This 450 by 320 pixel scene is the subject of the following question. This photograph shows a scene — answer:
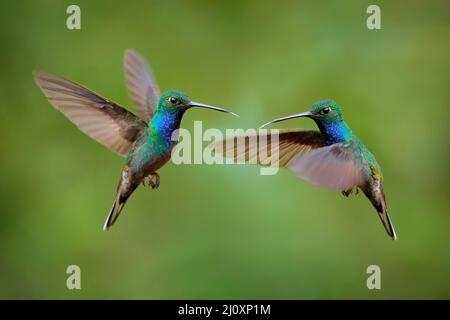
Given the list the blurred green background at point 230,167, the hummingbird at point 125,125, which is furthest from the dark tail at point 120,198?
the blurred green background at point 230,167

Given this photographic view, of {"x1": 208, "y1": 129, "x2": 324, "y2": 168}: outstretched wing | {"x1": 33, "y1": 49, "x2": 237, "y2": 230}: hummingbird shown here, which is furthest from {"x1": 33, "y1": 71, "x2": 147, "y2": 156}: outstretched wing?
{"x1": 208, "y1": 129, "x2": 324, "y2": 168}: outstretched wing

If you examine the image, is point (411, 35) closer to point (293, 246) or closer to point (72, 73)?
point (293, 246)

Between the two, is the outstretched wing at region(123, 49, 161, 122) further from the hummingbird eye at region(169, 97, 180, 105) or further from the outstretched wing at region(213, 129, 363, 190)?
the outstretched wing at region(213, 129, 363, 190)

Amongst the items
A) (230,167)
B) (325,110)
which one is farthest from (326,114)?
(230,167)

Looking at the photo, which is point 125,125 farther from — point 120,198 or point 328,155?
point 328,155

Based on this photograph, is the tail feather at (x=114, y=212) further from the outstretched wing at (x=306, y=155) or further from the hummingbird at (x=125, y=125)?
the outstretched wing at (x=306, y=155)
